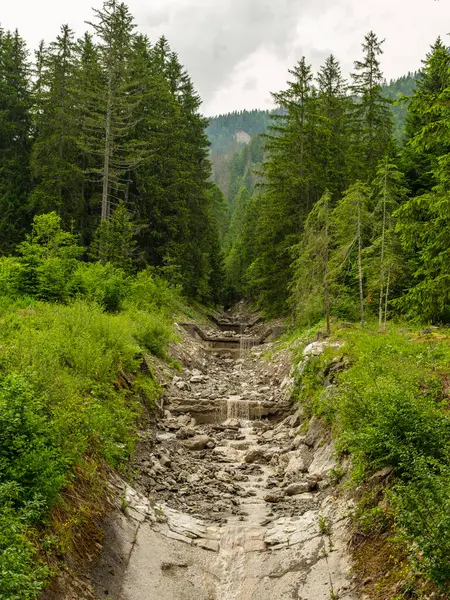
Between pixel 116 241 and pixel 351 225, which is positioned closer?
pixel 351 225

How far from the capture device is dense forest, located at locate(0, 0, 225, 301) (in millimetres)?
30281

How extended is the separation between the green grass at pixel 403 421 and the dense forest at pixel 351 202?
206 cm

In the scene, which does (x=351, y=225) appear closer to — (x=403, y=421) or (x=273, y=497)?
(x=273, y=497)

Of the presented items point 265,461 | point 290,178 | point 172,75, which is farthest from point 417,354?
point 172,75

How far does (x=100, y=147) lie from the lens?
109 ft

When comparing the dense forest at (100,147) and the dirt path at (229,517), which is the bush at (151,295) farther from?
the dirt path at (229,517)

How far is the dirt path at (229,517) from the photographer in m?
6.82


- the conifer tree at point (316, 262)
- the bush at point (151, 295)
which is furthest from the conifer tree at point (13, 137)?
the conifer tree at point (316, 262)

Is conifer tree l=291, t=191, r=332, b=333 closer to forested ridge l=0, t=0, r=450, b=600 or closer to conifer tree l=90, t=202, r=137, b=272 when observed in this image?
forested ridge l=0, t=0, r=450, b=600

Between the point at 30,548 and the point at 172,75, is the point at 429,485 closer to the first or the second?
the point at 30,548

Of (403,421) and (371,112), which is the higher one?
(371,112)

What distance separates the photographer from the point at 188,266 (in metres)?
35.7

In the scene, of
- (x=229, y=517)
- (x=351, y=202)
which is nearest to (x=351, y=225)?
(x=351, y=202)

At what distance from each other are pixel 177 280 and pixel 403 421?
2598 cm
